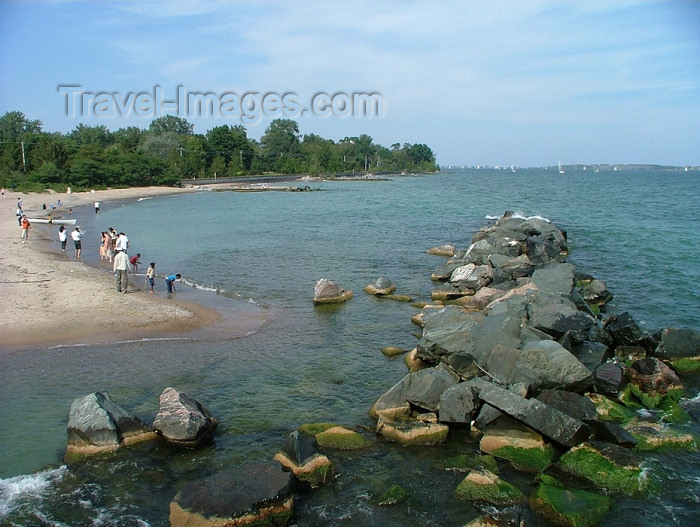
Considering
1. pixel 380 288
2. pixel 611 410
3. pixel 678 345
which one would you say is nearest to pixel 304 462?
pixel 611 410

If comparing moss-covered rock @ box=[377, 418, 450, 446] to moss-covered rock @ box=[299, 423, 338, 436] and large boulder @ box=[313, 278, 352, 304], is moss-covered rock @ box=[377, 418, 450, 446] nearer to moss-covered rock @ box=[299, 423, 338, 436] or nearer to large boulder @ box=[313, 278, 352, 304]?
moss-covered rock @ box=[299, 423, 338, 436]

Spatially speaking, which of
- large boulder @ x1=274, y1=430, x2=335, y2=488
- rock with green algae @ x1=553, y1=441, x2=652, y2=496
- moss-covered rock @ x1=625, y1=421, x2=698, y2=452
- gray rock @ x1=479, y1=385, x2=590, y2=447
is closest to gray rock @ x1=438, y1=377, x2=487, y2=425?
gray rock @ x1=479, y1=385, x2=590, y2=447

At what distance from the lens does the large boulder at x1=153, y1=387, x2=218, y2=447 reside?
10.4 metres

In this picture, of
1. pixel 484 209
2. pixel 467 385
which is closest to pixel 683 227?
pixel 484 209

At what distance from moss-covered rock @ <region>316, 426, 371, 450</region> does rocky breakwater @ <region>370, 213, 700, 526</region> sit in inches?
24.8

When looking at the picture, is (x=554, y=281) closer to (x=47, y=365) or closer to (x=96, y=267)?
(x=47, y=365)

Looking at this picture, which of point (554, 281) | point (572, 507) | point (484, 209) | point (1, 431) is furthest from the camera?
point (484, 209)

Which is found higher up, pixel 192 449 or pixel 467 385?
pixel 467 385

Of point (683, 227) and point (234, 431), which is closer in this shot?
point (234, 431)

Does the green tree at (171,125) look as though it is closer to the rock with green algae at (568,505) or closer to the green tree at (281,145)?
the green tree at (281,145)

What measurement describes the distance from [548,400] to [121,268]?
54.8 feet

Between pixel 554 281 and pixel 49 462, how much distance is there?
15.8 metres

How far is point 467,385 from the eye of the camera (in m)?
11.9

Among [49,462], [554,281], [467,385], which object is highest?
[554,281]
